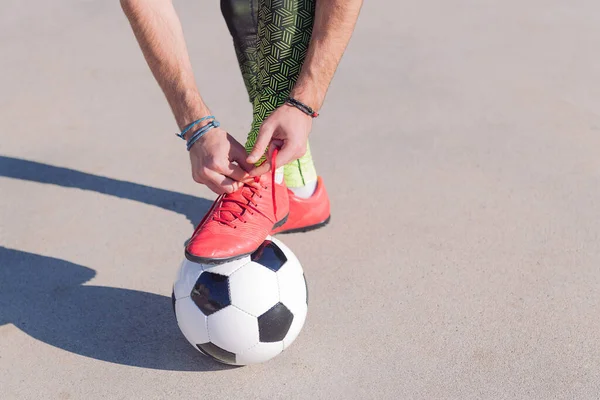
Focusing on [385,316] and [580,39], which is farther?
[580,39]

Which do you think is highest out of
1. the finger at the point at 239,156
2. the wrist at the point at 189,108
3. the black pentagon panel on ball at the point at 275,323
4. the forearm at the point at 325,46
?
Answer: the forearm at the point at 325,46

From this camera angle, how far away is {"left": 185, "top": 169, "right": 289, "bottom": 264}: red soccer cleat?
2055 millimetres

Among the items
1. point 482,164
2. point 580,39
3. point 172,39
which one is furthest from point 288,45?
point 580,39

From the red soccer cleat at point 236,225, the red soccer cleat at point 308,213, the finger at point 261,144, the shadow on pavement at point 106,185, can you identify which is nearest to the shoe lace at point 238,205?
the red soccer cleat at point 236,225

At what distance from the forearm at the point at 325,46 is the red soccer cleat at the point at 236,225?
0.29 m

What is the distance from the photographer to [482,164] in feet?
10.1

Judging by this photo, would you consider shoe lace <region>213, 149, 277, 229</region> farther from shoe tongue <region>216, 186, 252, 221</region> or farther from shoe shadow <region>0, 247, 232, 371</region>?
shoe shadow <region>0, 247, 232, 371</region>

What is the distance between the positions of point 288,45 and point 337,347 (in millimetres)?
923

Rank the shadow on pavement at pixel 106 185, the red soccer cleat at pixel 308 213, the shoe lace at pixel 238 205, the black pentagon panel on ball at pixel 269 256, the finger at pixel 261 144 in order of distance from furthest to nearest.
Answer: the shadow on pavement at pixel 106 185, the red soccer cleat at pixel 308 213, the shoe lace at pixel 238 205, the black pentagon panel on ball at pixel 269 256, the finger at pixel 261 144

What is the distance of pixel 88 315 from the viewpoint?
2.30 metres

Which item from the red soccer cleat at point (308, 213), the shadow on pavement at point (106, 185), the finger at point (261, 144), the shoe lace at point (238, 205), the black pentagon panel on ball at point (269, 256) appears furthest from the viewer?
the shadow on pavement at point (106, 185)

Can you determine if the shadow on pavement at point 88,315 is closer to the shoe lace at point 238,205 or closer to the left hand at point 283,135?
the shoe lace at point 238,205

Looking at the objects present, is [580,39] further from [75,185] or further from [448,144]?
[75,185]

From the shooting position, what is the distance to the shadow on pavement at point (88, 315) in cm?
215
